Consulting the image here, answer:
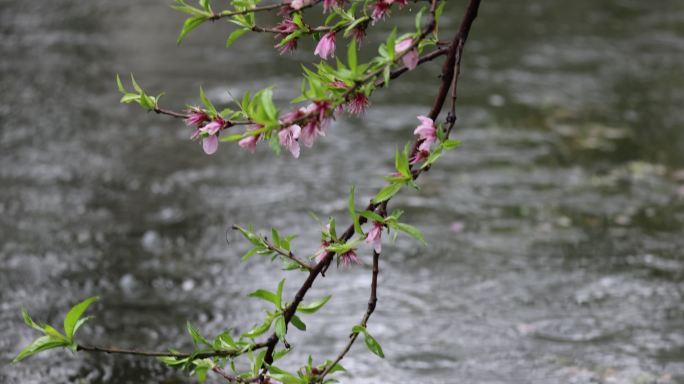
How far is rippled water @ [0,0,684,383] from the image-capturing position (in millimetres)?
3133

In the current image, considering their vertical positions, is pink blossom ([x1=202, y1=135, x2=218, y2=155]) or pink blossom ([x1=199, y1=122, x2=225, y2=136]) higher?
pink blossom ([x1=199, y1=122, x2=225, y2=136])

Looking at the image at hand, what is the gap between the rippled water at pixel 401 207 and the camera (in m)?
3.13

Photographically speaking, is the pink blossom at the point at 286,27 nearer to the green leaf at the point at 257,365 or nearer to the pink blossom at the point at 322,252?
the pink blossom at the point at 322,252

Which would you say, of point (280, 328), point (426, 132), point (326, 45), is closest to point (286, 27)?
point (326, 45)

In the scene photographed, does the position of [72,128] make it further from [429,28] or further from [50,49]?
[429,28]

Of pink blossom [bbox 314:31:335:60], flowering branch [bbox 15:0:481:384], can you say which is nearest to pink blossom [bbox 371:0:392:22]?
flowering branch [bbox 15:0:481:384]

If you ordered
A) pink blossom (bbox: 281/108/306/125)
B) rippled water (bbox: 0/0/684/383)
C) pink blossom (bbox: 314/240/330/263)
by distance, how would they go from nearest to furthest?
1. pink blossom (bbox: 281/108/306/125)
2. pink blossom (bbox: 314/240/330/263)
3. rippled water (bbox: 0/0/684/383)

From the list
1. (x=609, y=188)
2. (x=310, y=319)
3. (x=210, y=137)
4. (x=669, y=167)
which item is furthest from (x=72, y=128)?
→ (x=210, y=137)

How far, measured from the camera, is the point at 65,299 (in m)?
3.48

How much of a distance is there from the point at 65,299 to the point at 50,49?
4.14 m

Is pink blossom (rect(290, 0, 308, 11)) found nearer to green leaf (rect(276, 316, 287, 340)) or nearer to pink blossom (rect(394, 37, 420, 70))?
pink blossom (rect(394, 37, 420, 70))

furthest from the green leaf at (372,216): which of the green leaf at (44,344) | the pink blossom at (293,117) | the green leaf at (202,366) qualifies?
the green leaf at (44,344)

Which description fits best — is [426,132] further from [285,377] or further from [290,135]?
[285,377]

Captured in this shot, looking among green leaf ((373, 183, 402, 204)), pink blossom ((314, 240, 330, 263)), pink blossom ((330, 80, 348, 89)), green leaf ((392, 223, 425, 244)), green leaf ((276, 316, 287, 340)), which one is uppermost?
pink blossom ((330, 80, 348, 89))
